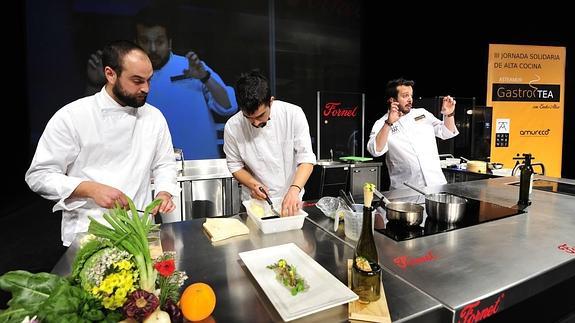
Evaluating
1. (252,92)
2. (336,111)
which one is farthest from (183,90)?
(252,92)

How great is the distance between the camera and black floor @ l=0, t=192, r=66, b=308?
321 centimetres

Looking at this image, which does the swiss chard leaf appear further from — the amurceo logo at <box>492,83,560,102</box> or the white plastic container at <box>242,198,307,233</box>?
the amurceo logo at <box>492,83,560,102</box>

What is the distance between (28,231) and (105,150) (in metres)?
3.00

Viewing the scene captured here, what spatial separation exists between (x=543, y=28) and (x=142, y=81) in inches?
233

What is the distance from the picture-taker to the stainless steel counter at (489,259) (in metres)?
0.97

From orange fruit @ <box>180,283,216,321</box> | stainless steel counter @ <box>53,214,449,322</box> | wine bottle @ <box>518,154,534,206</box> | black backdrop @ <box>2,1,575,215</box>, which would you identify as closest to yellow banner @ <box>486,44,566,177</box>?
black backdrop @ <box>2,1,575,215</box>

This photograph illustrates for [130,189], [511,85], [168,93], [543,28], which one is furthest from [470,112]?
[130,189]

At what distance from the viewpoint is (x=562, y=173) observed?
17.6 feet

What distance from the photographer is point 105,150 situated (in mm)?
1640

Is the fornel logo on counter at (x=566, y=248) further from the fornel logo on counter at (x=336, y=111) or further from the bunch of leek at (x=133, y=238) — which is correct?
the fornel logo on counter at (x=336, y=111)

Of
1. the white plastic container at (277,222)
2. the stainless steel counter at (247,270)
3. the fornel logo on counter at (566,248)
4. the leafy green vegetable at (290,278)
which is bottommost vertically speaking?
the stainless steel counter at (247,270)

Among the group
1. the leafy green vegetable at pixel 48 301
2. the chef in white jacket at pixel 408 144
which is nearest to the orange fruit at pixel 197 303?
the leafy green vegetable at pixel 48 301

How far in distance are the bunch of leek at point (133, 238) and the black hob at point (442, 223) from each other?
96 cm

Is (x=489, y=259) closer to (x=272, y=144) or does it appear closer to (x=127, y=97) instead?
(x=272, y=144)
